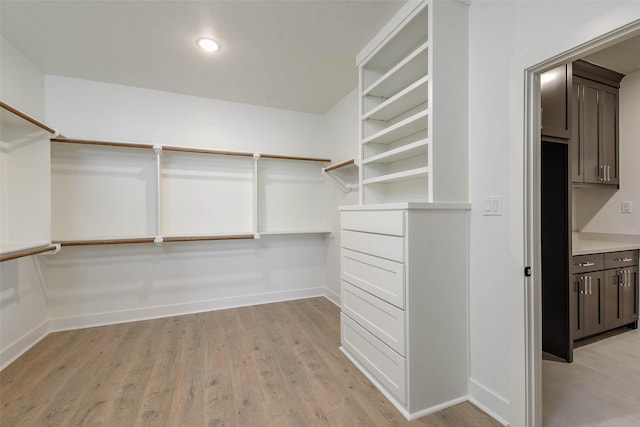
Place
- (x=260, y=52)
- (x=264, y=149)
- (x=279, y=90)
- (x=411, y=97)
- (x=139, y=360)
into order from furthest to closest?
(x=264, y=149), (x=279, y=90), (x=260, y=52), (x=139, y=360), (x=411, y=97)

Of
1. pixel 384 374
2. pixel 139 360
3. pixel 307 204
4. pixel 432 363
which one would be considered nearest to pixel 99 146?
pixel 139 360

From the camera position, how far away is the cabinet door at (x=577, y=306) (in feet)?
7.38

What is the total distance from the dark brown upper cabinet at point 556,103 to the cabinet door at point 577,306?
1.17 m

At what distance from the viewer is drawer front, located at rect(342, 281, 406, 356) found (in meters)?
1.59

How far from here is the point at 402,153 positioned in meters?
2.00

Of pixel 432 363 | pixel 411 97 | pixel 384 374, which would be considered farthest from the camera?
pixel 411 97

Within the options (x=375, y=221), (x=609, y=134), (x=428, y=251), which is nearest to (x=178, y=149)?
(x=375, y=221)

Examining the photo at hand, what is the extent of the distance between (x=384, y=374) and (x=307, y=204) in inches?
91.5

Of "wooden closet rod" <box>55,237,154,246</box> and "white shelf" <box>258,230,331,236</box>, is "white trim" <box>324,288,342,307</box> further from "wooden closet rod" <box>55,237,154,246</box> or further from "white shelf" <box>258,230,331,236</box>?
"wooden closet rod" <box>55,237,154,246</box>

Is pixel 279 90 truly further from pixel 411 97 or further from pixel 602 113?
pixel 602 113

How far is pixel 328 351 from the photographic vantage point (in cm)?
225

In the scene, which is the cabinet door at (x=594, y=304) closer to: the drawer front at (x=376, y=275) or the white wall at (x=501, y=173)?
the white wall at (x=501, y=173)

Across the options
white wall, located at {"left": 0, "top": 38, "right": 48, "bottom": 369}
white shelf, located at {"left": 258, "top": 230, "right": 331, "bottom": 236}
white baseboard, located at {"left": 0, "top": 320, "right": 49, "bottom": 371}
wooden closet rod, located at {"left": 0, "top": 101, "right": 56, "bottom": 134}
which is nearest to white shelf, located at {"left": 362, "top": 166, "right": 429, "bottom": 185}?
white shelf, located at {"left": 258, "top": 230, "right": 331, "bottom": 236}

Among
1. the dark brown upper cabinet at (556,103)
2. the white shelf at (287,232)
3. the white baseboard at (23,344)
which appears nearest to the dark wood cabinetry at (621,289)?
the dark brown upper cabinet at (556,103)
